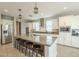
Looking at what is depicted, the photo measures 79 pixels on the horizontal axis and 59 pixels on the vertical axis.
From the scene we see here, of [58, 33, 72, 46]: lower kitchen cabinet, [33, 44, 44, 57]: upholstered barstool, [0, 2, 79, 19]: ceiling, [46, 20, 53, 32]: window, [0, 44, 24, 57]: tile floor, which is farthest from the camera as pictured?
[58, 33, 72, 46]: lower kitchen cabinet

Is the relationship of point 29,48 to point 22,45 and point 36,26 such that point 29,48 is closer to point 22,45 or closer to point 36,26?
point 22,45

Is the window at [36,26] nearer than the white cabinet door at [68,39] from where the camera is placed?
Yes

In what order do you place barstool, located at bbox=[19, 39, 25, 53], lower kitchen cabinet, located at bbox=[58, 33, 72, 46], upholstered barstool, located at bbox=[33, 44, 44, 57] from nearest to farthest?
upholstered barstool, located at bbox=[33, 44, 44, 57] < barstool, located at bbox=[19, 39, 25, 53] < lower kitchen cabinet, located at bbox=[58, 33, 72, 46]

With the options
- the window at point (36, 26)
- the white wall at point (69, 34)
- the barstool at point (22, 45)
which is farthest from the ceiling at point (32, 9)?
the barstool at point (22, 45)

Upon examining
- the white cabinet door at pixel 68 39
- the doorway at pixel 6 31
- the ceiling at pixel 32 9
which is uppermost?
the ceiling at pixel 32 9

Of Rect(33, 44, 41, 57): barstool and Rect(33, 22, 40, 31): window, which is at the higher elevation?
Rect(33, 22, 40, 31): window

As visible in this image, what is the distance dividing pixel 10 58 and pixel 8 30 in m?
0.91

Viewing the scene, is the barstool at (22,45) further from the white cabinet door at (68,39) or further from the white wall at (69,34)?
the white cabinet door at (68,39)

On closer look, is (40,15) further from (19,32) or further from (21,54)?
(21,54)

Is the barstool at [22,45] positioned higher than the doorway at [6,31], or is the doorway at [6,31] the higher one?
the doorway at [6,31]

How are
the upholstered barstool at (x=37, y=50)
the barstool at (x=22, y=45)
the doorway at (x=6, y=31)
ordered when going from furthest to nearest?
the barstool at (x=22, y=45), the doorway at (x=6, y=31), the upholstered barstool at (x=37, y=50)

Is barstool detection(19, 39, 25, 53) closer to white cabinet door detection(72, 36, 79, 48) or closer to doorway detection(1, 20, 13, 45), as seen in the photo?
doorway detection(1, 20, 13, 45)

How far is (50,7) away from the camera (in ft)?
10.9

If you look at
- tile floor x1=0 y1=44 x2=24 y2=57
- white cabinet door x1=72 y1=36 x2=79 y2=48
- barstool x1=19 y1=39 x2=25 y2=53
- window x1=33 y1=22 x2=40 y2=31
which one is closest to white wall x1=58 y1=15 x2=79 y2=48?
white cabinet door x1=72 y1=36 x2=79 y2=48
